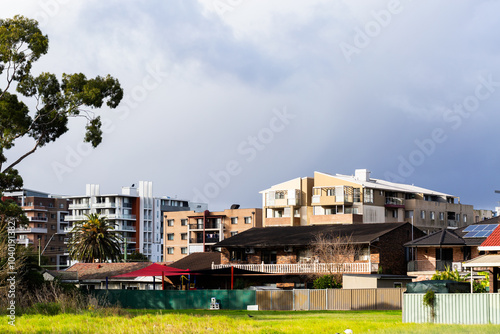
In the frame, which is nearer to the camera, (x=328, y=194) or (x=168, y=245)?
(x=328, y=194)

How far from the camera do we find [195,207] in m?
189

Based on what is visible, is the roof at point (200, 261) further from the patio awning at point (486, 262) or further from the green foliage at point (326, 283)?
the patio awning at point (486, 262)

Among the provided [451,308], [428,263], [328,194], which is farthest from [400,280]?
[328,194]

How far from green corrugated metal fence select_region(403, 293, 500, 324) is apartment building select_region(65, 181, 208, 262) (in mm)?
128557

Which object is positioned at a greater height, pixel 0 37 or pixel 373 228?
pixel 0 37

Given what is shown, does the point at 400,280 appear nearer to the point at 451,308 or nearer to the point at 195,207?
the point at 451,308

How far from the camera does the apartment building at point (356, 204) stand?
109m

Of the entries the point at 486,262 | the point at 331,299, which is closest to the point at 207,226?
the point at 331,299

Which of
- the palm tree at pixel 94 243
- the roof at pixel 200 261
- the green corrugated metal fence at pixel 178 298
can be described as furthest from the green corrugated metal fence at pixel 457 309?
the palm tree at pixel 94 243

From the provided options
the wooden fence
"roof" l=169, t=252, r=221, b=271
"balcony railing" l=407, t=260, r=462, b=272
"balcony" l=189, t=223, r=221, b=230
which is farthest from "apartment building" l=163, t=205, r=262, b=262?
the wooden fence

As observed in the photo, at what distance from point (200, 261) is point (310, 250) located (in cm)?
1623

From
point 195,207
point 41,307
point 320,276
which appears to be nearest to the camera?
point 41,307

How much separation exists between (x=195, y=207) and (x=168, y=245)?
46.8 metres

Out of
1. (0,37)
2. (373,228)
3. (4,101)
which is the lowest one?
(373,228)
